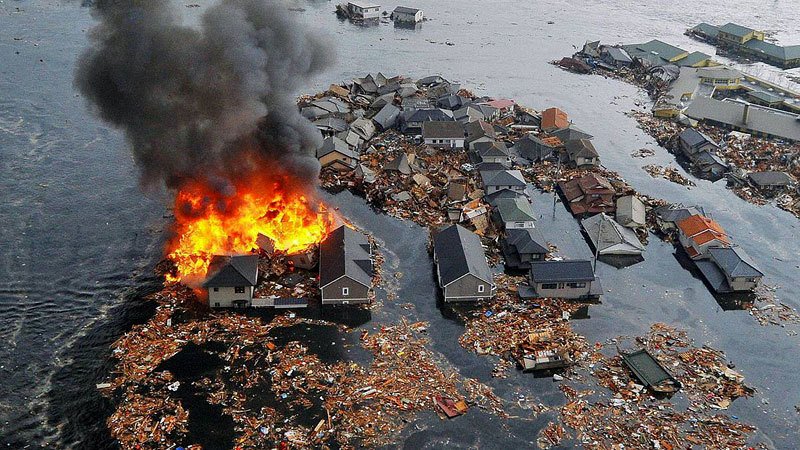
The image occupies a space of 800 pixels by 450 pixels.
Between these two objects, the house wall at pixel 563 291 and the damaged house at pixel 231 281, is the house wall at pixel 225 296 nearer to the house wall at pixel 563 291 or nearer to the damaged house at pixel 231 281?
the damaged house at pixel 231 281

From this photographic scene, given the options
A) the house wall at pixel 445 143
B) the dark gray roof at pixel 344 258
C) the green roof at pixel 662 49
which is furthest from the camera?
the green roof at pixel 662 49

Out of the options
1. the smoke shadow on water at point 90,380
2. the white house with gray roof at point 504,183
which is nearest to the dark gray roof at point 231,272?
the smoke shadow on water at point 90,380

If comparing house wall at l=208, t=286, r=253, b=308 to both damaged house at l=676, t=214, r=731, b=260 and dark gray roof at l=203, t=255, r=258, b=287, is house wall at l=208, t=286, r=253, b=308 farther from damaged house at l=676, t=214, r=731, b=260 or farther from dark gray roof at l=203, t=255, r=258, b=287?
damaged house at l=676, t=214, r=731, b=260

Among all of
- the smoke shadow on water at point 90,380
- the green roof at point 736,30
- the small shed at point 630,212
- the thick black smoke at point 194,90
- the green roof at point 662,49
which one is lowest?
the smoke shadow on water at point 90,380

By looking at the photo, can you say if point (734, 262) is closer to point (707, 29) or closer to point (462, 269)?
point (462, 269)

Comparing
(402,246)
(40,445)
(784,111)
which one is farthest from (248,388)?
(784,111)

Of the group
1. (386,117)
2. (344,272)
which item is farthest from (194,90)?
(386,117)

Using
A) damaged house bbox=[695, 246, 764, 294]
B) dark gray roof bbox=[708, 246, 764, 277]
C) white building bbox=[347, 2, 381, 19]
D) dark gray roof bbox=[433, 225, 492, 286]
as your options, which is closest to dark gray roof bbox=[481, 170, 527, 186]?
dark gray roof bbox=[433, 225, 492, 286]
